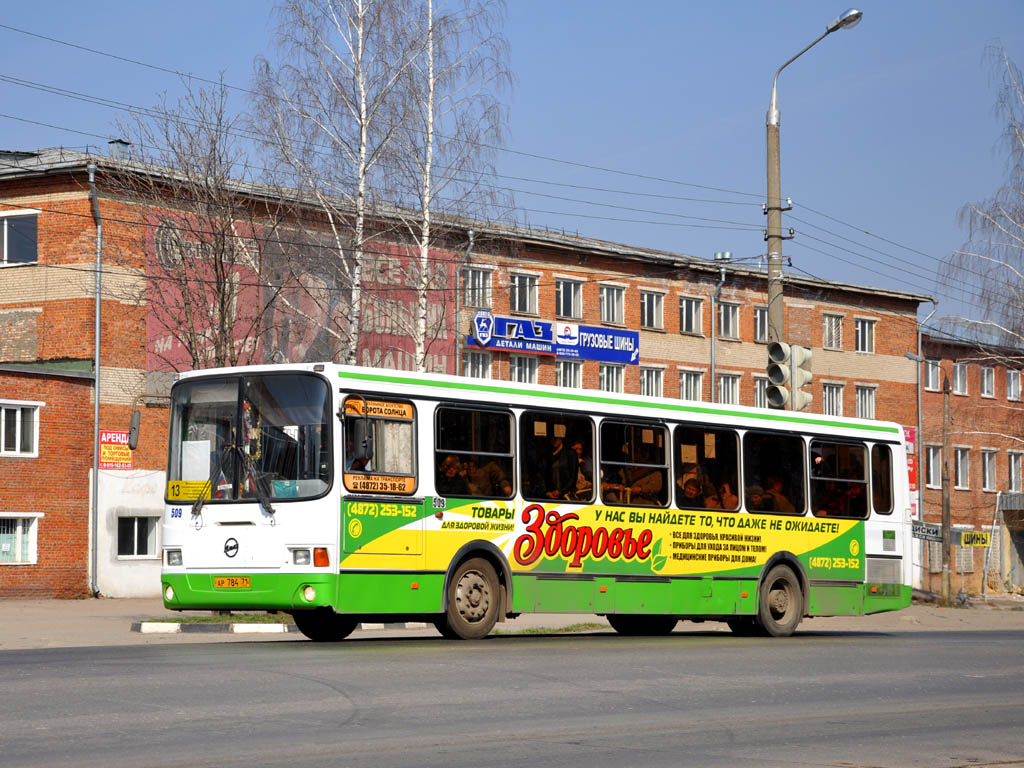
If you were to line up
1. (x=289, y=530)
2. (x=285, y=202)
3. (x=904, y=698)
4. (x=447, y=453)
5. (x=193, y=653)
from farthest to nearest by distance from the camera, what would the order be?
(x=285, y=202) → (x=447, y=453) → (x=289, y=530) → (x=193, y=653) → (x=904, y=698)

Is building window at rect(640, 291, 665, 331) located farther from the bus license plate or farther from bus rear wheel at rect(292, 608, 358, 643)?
the bus license plate

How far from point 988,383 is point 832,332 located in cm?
1321

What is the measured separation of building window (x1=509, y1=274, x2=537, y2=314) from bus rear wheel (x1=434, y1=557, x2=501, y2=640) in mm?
34613

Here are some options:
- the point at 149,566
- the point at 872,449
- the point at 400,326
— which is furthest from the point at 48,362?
the point at 872,449

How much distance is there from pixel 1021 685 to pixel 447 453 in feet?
21.3

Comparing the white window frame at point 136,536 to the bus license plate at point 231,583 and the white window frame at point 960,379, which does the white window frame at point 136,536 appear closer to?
the bus license plate at point 231,583

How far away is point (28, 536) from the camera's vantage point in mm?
37719

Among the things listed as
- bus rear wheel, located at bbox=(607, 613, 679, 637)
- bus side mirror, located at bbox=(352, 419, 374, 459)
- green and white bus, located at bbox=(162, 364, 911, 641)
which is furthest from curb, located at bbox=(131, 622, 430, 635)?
bus side mirror, located at bbox=(352, 419, 374, 459)

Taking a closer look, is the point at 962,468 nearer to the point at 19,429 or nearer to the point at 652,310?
the point at 652,310

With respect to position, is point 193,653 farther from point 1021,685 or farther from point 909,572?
point 909,572

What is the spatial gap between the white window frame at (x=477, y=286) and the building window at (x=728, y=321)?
11.7 metres

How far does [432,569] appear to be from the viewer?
16.9m

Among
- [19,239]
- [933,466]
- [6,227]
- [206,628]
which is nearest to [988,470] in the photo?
[933,466]

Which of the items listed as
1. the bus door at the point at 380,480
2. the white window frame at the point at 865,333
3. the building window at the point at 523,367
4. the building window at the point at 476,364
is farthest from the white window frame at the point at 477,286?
the bus door at the point at 380,480
